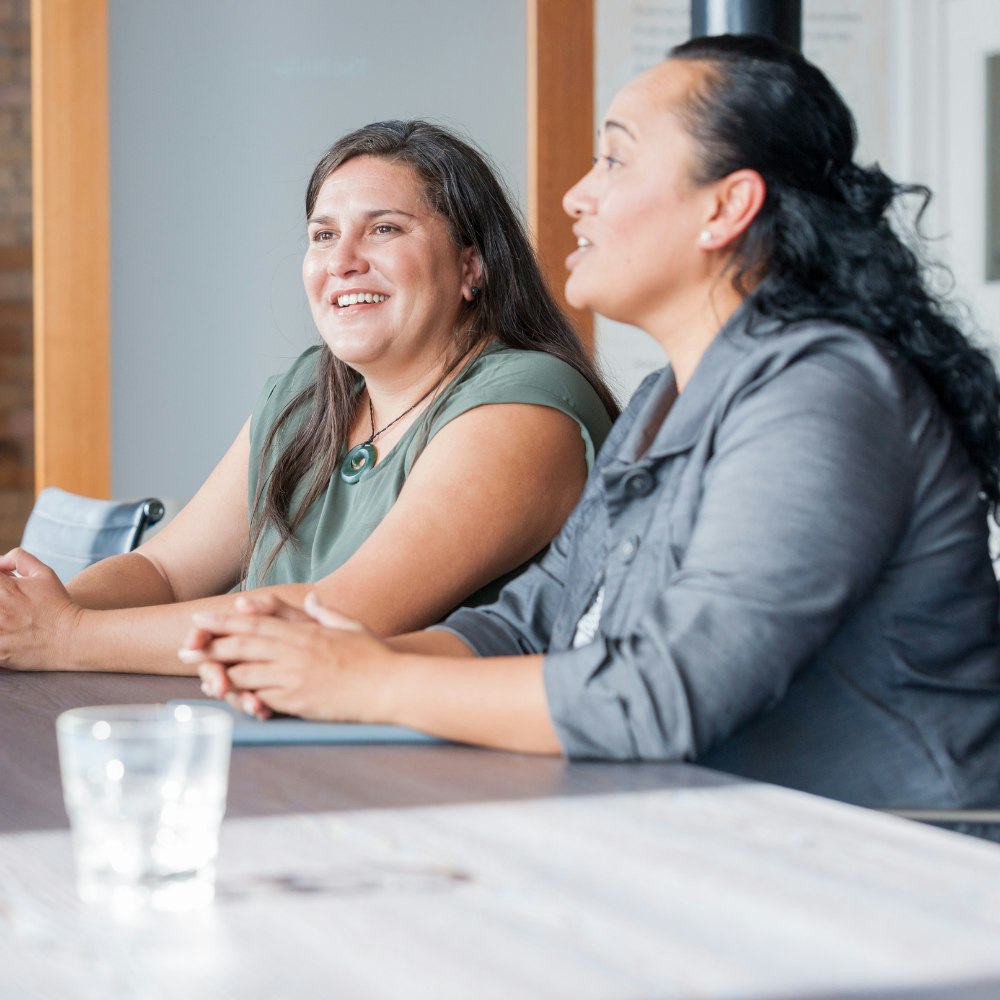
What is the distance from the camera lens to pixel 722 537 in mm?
1189

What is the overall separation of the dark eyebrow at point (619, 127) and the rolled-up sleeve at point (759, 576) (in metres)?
0.38

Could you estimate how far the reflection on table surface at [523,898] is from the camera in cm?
65

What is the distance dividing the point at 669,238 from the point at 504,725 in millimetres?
584

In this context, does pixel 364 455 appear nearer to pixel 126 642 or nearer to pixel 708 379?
pixel 126 642

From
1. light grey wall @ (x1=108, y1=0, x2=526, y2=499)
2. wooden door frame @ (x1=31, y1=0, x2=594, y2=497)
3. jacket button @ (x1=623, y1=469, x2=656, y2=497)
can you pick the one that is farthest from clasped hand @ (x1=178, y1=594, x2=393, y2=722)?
light grey wall @ (x1=108, y1=0, x2=526, y2=499)

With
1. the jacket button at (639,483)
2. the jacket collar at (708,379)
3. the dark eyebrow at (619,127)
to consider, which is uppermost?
the dark eyebrow at (619,127)

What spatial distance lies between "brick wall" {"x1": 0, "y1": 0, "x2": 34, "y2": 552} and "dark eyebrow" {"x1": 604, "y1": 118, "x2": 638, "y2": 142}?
291 cm

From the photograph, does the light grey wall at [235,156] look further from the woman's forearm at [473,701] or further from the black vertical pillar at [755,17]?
the woman's forearm at [473,701]

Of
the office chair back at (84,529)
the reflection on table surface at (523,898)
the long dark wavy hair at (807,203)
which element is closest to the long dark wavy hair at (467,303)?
the office chair back at (84,529)

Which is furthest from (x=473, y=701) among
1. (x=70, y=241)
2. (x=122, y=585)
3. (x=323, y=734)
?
(x=70, y=241)

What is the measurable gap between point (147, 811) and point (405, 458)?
53.3 inches

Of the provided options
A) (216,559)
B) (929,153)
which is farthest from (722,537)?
(929,153)

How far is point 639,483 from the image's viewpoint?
4.70ft

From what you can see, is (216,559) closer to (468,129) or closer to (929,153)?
(468,129)
